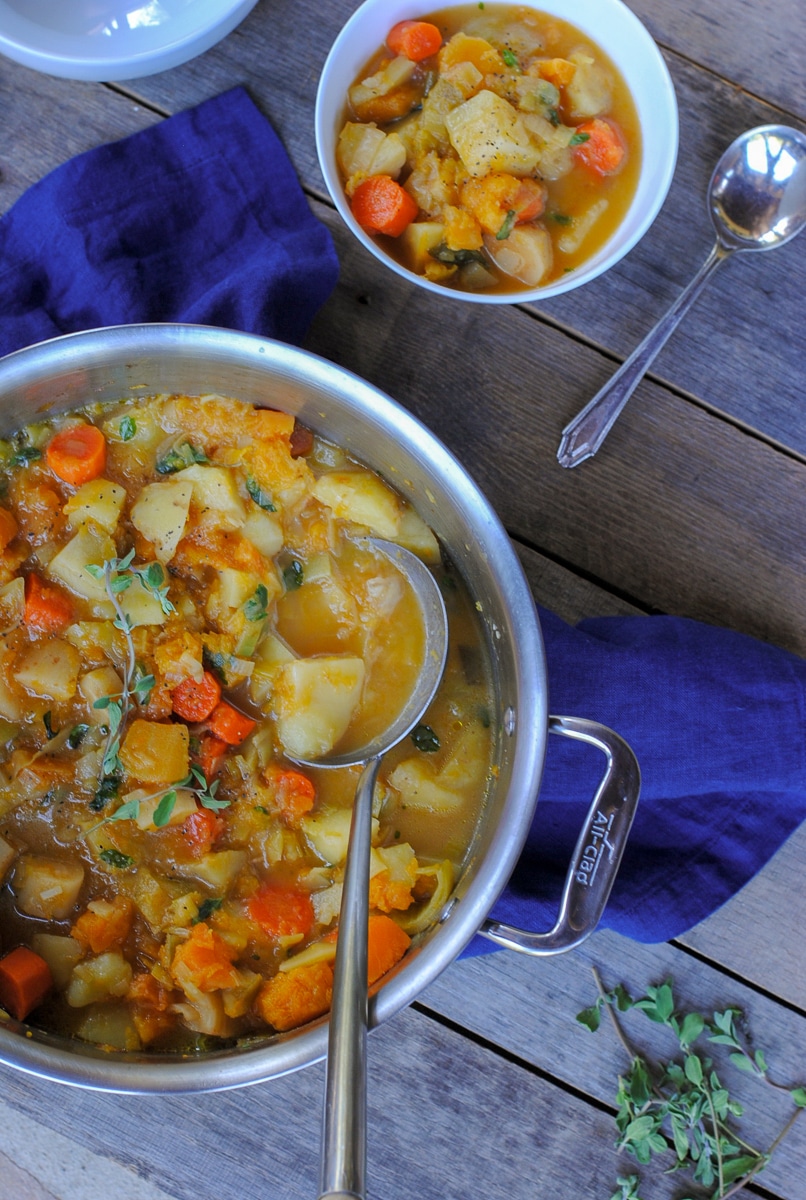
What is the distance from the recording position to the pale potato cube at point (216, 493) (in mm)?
A: 1941

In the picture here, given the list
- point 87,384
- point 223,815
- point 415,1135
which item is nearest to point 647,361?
point 87,384

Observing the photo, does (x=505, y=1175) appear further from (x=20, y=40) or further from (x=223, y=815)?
(x=20, y=40)

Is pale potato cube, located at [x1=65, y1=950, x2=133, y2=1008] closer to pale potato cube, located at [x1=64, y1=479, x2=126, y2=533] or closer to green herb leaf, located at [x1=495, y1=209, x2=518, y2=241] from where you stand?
pale potato cube, located at [x1=64, y1=479, x2=126, y2=533]

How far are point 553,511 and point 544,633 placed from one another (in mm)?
331

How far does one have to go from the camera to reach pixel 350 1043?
4.70 feet

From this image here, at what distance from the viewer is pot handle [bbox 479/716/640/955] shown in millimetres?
1731

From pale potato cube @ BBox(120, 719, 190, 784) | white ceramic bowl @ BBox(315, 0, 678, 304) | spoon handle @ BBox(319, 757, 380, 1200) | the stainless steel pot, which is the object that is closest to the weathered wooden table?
white ceramic bowl @ BBox(315, 0, 678, 304)

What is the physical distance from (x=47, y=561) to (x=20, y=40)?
3.87ft

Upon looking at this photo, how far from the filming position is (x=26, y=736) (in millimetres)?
1952

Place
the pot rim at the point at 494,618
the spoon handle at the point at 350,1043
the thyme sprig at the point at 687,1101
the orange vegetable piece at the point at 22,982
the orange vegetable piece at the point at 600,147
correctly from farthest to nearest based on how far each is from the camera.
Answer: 1. the thyme sprig at the point at 687,1101
2. the orange vegetable piece at the point at 600,147
3. the orange vegetable piece at the point at 22,982
4. the pot rim at the point at 494,618
5. the spoon handle at the point at 350,1043

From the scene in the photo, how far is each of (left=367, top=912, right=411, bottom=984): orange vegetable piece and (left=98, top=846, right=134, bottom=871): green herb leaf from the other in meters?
0.52

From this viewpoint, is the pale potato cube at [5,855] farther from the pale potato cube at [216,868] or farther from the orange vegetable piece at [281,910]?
the orange vegetable piece at [281,910]

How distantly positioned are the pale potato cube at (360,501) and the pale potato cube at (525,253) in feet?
1.91

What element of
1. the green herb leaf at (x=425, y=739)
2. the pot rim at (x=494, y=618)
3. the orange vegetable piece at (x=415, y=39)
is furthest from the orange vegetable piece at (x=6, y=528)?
the orange vegetable piece at (x=415, y=39)
